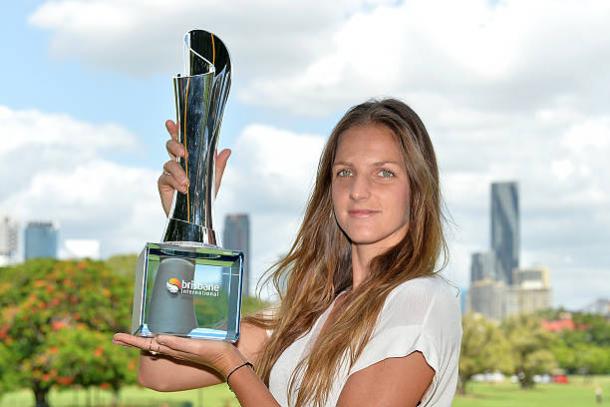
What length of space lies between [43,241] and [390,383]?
97542 millimetres

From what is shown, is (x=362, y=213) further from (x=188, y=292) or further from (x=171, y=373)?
(x=171, y=373)

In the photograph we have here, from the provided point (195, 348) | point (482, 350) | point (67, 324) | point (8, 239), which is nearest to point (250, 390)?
point (195, 348)

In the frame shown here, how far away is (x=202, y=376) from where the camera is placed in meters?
2.59

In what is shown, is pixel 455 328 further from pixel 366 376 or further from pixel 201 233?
pixel 201 233

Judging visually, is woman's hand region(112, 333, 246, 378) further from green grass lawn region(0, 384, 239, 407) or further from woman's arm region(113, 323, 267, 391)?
green grass lawn region(0, 384, 239, 407)

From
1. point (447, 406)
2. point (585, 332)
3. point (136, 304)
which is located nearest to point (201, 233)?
point (136, 304)

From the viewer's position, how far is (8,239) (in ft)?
315

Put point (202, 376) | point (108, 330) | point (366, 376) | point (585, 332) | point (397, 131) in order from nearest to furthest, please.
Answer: point (366, 376) < point (397, 131) < point (202, 376) < point (108, 330) < point (585, 332)

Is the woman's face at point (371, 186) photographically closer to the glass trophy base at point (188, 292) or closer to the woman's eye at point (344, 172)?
the woman's eye at point (344, 172)

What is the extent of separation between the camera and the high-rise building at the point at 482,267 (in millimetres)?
135000

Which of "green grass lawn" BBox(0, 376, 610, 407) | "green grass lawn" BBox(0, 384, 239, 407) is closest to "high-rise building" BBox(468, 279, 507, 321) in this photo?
"green grass lawn" BBox(0, 376, 610, 407)

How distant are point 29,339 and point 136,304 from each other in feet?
76.0

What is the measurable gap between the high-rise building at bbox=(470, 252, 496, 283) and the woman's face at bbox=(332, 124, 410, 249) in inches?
5062

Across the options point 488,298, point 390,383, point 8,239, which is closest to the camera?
point 390,383
